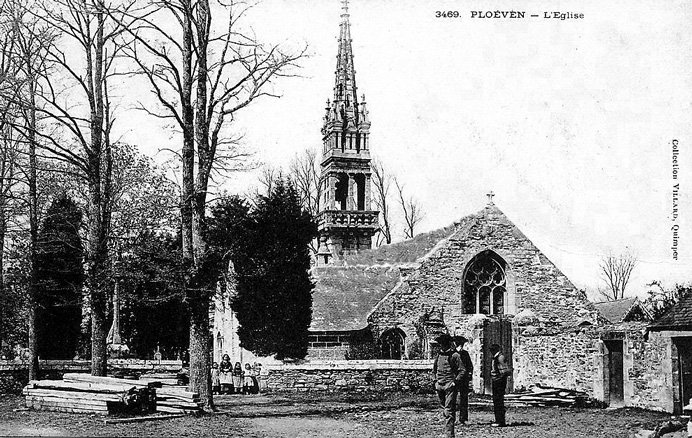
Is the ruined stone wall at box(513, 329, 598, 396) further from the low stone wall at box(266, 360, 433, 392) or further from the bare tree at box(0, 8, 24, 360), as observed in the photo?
the bare tree at box(0, 8, 24, 360)

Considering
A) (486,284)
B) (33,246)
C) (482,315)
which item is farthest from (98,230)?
(486,284)

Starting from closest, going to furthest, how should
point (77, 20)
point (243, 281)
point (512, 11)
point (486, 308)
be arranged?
point (512, 11)
point (77, 20)
point (243, 281)
point (486, 308)

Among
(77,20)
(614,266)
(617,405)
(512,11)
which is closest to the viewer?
(512,11)

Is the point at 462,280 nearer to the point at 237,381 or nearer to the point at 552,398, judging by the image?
the point at 237,381

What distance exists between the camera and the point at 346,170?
153 feet

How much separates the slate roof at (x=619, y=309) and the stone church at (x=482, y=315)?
11.7 meters

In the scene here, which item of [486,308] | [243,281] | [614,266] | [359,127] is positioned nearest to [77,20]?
[243,281]

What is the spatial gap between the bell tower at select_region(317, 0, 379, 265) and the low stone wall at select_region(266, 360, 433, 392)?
21.6 meters

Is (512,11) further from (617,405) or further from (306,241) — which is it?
(306,241)

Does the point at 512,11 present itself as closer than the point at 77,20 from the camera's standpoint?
Yes

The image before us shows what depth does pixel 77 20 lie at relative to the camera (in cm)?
2189

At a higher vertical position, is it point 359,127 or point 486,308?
point 359,127

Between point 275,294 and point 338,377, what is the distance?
505 cm

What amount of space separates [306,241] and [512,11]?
13.3m
